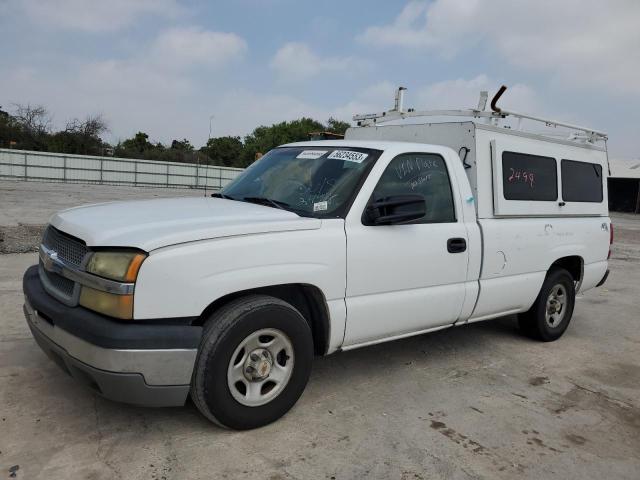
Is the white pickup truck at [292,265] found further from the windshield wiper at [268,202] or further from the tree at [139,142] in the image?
the tree at [139,142]

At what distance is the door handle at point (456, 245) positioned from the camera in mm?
4145

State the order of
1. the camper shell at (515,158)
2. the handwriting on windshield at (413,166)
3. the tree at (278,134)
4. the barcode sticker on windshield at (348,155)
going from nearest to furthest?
the barcode sticker on windshield at (348,155), the handwriting on windshield at (413,166), the camper shell at (515,158), the tree at (278,134)

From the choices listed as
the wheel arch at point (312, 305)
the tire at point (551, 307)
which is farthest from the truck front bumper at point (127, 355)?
the tire at point (551, 307)

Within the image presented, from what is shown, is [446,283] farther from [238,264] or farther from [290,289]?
[238,264]

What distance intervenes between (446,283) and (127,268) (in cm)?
238

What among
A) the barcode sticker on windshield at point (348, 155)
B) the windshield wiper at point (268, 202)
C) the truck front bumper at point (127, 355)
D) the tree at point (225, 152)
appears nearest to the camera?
the truck front bumper at point (127, 355)

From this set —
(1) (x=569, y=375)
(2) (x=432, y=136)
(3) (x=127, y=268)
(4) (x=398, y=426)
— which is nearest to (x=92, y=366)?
(3) (x=127, y=268)

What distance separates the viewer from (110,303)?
283 centimetres

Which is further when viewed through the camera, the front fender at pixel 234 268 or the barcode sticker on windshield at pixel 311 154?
the barcode sticker on windshield at pixel 311 154

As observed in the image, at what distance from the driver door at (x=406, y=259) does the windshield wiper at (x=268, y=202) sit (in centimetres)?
49

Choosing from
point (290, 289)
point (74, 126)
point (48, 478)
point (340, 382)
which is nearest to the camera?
point (48, 478)

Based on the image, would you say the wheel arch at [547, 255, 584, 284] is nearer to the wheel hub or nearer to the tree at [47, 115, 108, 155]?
the wheel hub

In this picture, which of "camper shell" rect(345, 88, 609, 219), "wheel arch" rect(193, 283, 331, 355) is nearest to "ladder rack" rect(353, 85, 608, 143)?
"camper shell" rect(345, 88, 609, 219)

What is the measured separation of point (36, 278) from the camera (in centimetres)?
358
